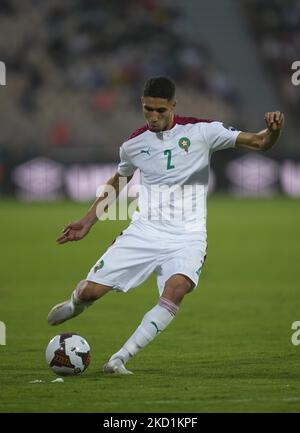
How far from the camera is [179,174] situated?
24.6 feet

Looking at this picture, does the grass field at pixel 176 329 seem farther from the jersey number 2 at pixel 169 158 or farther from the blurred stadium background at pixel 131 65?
the blurred stadium background at pixel 131 65

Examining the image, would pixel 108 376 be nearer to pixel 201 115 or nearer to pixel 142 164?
pixel 142 164

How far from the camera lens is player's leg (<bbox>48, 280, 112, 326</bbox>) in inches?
292

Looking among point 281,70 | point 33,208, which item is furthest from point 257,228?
point 281,70

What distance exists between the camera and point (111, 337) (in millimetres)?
9352

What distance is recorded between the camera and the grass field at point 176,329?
638 centimetres

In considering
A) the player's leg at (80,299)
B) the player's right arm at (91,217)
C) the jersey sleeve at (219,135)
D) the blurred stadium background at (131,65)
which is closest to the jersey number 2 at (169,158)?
the jersey sleeve at (219,135)

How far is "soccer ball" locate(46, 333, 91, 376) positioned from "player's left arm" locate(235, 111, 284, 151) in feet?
5.91

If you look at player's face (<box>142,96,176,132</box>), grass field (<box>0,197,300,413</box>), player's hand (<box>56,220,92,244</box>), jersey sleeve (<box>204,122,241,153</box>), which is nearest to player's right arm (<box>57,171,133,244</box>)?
player's hand (<box>56,220,92,244</box>)

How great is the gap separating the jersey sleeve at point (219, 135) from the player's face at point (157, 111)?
30cm

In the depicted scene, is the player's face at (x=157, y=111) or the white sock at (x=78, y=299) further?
the white sock at (x=78, y=299)

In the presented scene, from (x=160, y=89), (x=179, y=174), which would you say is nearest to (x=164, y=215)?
(x=179, y=174)

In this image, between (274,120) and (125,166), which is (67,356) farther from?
(274,120)

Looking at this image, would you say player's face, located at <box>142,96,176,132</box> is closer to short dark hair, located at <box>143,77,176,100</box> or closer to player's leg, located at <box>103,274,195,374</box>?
short dark hair, located at <box>143,77,176,100</box>
